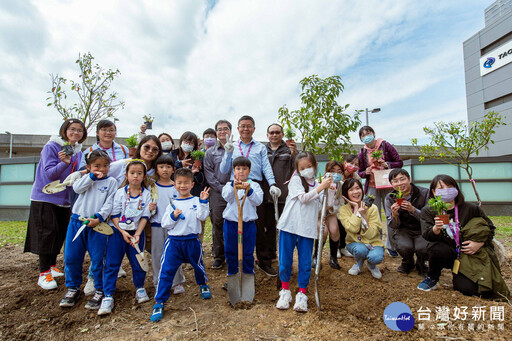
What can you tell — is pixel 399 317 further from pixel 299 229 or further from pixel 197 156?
pixel 197 156

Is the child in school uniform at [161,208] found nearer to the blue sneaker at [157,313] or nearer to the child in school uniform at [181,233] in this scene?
the child in school uniform at [181,233]

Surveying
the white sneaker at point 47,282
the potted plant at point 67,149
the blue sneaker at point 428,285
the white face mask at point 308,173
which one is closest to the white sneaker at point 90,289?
the white sneaker at point 47,282

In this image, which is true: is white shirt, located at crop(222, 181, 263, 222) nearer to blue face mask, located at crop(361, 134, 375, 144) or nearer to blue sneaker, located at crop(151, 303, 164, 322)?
blue sneaker, located at crop(151, 303, 164, 322)

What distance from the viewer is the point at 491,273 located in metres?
3.17

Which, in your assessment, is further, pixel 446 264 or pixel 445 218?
pixel 446 264

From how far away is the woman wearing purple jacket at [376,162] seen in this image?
4965 millimetres

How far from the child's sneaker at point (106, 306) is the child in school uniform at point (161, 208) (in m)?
0.50

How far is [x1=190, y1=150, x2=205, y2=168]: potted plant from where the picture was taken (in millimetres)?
4430

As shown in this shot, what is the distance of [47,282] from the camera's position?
145 inches

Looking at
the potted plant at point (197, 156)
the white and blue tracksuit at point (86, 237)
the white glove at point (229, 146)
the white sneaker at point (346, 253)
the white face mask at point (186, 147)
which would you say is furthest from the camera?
the white sneaker at point (346, 253)

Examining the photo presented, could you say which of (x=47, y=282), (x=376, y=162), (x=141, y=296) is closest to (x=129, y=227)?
(x=141, y=296)

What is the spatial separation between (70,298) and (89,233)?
76 centimetres

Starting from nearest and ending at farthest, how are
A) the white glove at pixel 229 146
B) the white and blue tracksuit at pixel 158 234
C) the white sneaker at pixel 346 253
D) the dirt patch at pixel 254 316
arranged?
the dirt patch at pixel 254 316 < the white and blue tracksuit at pixel 158 234 < the white glove at pixel 229 146 < the white sneaker at pixel 346 253

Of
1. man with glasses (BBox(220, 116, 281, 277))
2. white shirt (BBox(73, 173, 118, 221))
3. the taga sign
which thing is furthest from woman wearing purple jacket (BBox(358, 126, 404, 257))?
the taga sign
